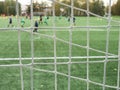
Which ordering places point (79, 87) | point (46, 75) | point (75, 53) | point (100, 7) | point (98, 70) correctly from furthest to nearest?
point (75, 53) → point (98, 70) → point (46, 75) → point (79, 87) → point (100, 7)

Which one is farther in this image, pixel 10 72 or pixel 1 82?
pixel 10 72

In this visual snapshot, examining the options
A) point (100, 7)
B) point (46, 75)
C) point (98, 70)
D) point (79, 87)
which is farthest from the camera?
point (98, 70)

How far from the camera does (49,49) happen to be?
1042 cm

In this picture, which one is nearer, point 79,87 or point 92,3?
point 92,3

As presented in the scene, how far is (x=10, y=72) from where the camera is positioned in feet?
21.0

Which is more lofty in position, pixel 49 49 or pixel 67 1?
pixel 67 1

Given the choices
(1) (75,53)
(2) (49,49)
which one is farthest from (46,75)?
(2) (49,49)

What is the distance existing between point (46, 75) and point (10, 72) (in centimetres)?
73

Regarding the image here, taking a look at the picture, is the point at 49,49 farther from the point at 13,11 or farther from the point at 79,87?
the point at 13,11

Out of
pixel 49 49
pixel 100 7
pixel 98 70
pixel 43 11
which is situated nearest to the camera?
pixel 43 11

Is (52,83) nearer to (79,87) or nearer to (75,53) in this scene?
(79,87)

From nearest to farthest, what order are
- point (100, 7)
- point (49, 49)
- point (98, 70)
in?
point (100, 7), point (98, 70), point (49, 49)

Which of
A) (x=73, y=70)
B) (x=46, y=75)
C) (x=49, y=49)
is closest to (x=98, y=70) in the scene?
A: (x=73, y=70)

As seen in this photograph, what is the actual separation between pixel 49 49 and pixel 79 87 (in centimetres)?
516
